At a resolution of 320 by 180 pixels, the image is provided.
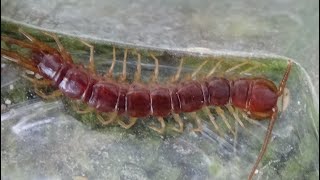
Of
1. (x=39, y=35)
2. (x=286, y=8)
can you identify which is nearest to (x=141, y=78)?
(x=39, y=35)

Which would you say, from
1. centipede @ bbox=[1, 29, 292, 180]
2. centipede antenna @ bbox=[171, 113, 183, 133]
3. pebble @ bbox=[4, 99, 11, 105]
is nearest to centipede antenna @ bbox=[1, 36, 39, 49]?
centipede @ bbox=[1, 29, 292, 180]

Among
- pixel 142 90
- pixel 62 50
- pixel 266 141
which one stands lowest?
pixel 266 141

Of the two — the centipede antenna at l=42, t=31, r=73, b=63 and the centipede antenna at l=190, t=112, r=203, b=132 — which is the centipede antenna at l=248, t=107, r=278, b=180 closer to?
the centipede antenna at l=190, t=112, r=203, b=132

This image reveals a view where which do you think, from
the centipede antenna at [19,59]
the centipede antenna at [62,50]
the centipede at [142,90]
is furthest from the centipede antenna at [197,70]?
the centipede antenna at [19,59]

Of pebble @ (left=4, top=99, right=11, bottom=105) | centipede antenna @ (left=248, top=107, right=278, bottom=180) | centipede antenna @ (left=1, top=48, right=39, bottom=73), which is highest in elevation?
centipede antenna @ (left=1, top=48, right=39, bottom=73)

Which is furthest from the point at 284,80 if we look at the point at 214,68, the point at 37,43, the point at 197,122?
the point at 37,43

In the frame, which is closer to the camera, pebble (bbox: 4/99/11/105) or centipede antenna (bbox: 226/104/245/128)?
pebble (bbox: 4/99/11/105)

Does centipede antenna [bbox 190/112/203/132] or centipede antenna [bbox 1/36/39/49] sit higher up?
centipede antenna [bbox 1/36/39/49]

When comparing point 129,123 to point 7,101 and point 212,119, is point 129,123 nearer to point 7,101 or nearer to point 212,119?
point 212,119

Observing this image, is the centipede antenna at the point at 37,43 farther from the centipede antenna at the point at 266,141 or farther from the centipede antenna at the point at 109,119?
the centipede antenna at the point at 266,141
